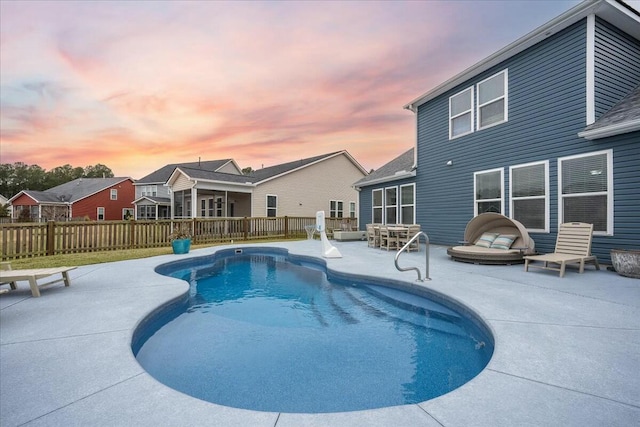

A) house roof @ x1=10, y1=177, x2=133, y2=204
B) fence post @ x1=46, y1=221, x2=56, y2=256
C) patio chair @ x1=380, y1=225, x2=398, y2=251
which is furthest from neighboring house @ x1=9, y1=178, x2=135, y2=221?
patio chair @ x1=380, y1=225, x2=398, y2=251

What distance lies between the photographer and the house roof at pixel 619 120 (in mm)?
5773

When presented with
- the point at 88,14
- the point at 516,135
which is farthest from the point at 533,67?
the point at 88,14

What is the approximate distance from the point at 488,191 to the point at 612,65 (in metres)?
3.91

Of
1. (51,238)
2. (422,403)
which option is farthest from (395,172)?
(51,238)

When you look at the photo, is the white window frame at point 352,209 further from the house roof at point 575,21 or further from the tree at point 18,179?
the tree at point 18,179

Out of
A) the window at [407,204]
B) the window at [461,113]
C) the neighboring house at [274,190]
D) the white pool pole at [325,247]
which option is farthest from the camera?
the neighboring house at [274,190]

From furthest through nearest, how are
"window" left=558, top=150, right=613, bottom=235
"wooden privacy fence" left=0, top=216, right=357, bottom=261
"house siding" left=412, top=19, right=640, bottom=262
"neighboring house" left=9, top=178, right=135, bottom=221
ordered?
"neighboring house" left=9, top=178, right=135, bottom=221 < "wooden privacy fence" left=0, top=216, right=357, bottom=261 < "window" left=558, top=150, right=613, bottom=235 < "house siding" left=412, top=19, right=640, bottom=262

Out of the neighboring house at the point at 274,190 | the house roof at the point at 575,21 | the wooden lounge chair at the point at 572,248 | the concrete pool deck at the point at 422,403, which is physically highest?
the house roof at the point at 575,21

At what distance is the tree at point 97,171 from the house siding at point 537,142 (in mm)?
69242

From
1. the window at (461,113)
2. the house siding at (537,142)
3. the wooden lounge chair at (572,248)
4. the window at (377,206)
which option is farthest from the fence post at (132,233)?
the wooden lounge chair at (572,248)

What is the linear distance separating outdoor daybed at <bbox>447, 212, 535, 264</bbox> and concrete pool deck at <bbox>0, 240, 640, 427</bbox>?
94.9 inches

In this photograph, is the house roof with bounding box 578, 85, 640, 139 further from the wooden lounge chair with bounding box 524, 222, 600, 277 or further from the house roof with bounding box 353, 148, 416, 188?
the house roof with bounding box 353, 148, 416, 188

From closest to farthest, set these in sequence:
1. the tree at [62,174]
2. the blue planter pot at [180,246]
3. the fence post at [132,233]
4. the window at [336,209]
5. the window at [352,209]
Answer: the blue planter pot at [180,246], the fence post at [132,233], the window at [336,209], the window at [352,209], the tree at [62,174]

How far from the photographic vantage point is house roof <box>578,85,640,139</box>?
18.9 feet
